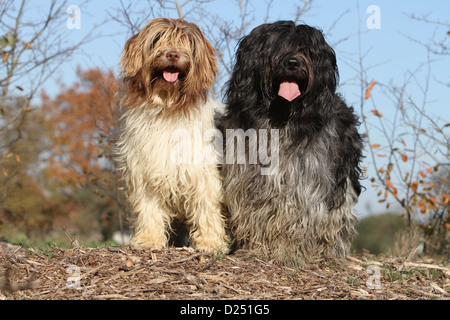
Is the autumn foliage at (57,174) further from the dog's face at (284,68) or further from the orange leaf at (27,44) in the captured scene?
the dog's face at (284,68)

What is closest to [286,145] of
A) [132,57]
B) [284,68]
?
[284,68]

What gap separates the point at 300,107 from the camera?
13.8 feet

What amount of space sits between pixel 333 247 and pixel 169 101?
1.94 meters

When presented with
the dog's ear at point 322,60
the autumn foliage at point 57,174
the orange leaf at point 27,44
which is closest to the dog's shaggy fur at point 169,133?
the dog's ear at point 322,60

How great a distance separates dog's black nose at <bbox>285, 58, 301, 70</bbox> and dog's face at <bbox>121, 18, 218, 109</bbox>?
2.34 feet

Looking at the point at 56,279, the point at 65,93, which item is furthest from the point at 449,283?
the point at 65,93

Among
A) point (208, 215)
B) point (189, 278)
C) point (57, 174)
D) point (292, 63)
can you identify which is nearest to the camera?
point (189, 278)

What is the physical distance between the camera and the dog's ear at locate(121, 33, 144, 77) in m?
4.30

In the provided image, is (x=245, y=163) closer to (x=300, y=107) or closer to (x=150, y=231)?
(x=300, y=107)

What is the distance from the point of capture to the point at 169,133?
4371 mm

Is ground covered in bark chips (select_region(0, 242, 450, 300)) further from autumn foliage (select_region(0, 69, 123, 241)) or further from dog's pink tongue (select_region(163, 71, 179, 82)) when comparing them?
autumn foliage (select_region(0, 69, 123, 241))

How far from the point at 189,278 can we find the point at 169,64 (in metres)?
1.67

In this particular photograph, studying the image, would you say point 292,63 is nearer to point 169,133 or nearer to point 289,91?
point 289,91

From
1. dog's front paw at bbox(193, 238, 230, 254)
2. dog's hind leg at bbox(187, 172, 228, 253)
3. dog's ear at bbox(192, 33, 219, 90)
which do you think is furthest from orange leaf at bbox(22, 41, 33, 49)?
dog's front paw at bbox(193, 238, 230, 254)
